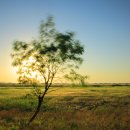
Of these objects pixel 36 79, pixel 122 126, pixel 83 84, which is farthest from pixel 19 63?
pixel 122 126

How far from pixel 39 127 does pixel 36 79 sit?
15.0 feet

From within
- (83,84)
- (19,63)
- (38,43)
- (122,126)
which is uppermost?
(38,43)

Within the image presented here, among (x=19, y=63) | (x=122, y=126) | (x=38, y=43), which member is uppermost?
(x=38, y=43)

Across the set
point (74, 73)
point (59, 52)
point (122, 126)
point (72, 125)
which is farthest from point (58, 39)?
point (122, 126)

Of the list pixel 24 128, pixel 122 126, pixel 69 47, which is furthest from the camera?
pixel 69 47

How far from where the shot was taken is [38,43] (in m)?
25.9

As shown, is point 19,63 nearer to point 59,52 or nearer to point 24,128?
point 59,52

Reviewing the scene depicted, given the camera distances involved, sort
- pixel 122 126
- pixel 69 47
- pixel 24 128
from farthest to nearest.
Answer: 1. pixel 69 47
2. pixel 122 126
3. pixel 24 128

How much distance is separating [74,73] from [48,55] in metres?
2.59

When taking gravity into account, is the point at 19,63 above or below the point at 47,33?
below

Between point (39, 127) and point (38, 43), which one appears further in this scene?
point (38, 43)

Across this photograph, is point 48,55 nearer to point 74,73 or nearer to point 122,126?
point 74,73

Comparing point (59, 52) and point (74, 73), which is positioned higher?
point (59, 52)

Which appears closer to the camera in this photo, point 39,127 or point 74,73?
point 39,127
